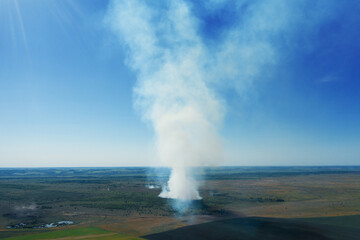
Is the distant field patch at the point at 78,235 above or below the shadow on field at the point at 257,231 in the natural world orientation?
below

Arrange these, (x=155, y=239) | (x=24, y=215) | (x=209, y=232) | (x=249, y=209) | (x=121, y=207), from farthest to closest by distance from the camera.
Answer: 1. (x=121, y=207)
2. (x=249, y=209)
3. (x=24, y=215)
4. (x=209, y=232)
5. (x=155, y=239)

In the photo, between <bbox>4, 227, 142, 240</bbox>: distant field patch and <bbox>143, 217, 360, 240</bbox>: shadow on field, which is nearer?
<bbox>4, 227, 142, 240</bbox>: distant field patch

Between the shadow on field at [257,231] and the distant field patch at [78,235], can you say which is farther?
the shadow on field at [257,231]

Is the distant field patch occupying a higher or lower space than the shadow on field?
lower

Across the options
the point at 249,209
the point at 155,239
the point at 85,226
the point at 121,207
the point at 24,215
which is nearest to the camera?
the point at 155,239

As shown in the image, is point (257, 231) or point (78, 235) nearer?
point (78, 235)

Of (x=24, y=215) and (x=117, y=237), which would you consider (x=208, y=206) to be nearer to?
(x=117, y=237)

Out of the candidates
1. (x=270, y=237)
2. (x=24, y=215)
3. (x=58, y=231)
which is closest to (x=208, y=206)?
(x=270, y=237)

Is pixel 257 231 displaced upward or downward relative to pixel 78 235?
upward
